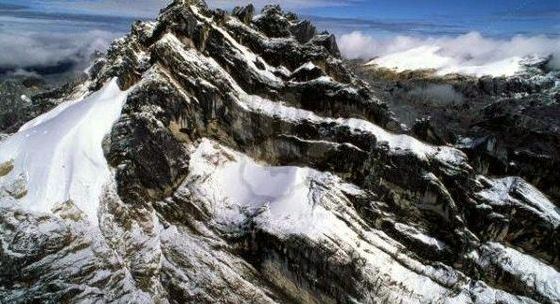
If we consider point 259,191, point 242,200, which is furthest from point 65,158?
point 259,191

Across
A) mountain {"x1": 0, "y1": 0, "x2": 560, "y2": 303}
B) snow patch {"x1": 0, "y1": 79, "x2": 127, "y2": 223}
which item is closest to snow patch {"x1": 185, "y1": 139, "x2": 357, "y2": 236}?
mountain {"x1": 0, "y1": 0, "x2": 560, "y2": 303}

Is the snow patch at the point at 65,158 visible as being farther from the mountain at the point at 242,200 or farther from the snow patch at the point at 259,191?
the snow patch at the point at 259,191

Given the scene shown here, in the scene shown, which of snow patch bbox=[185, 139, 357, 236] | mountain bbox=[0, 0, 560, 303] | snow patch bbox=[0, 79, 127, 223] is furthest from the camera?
snow patch bbox=[185, 139, 357, 236]

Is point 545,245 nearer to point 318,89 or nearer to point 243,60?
point 318,89

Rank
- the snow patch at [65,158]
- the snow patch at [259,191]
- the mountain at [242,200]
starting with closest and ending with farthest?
the mountain at [242,200] < the snow patch at [65,158] < the snow patch at [259,191]

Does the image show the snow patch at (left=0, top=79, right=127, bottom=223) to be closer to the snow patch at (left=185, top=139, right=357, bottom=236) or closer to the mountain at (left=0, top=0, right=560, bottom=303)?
the mountain at (left=0, top=0, right=560, bottom=303)

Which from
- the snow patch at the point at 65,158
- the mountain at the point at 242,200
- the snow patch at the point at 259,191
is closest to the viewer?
the mountain at the point at 242,200

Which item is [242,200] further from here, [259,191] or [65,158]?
[65,158]

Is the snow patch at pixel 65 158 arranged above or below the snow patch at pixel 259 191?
above

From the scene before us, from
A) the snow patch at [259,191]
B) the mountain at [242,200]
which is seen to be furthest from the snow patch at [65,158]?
the snow patch at [259,191]

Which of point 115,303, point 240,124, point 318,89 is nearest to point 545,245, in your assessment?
point 318,89
